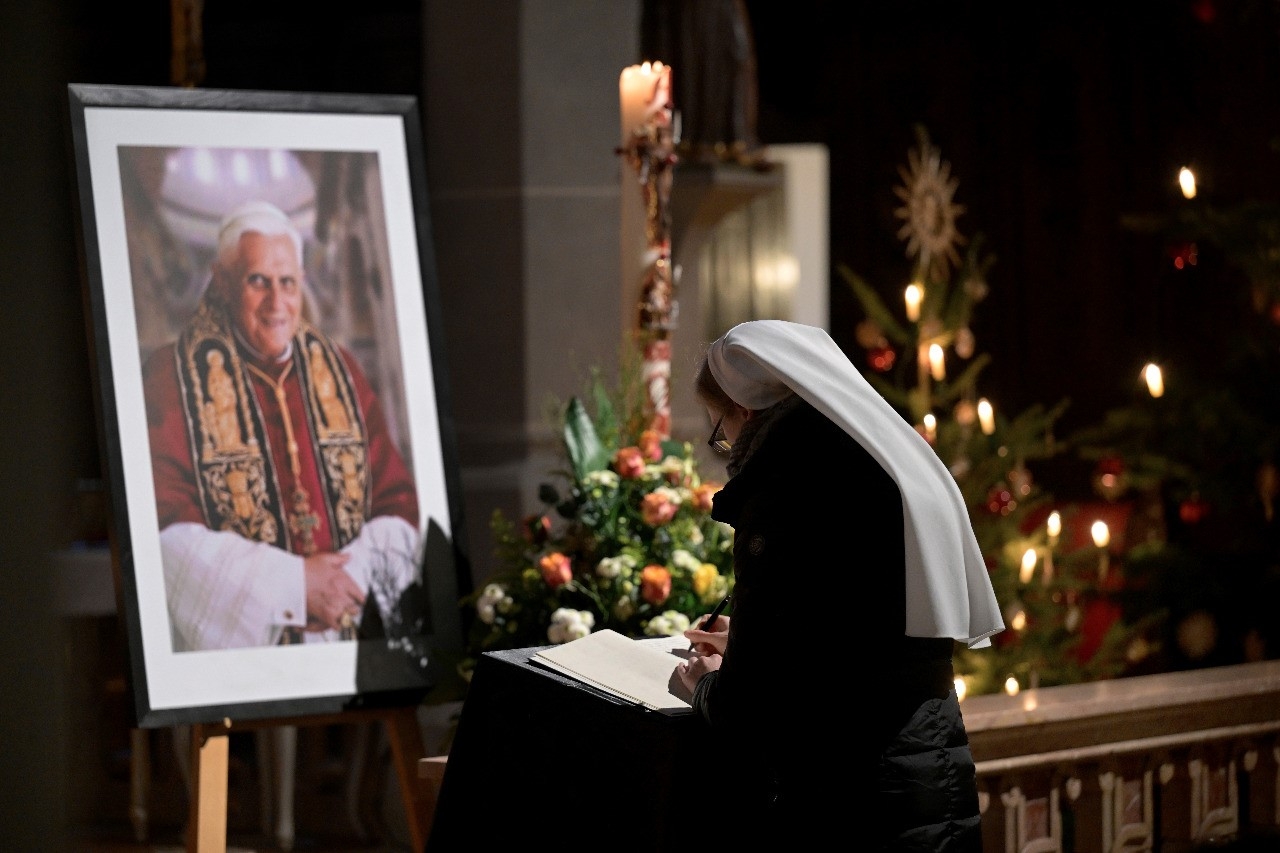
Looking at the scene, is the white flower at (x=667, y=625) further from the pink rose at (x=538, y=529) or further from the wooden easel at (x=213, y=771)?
the wooden easel at (x=213, y=771)

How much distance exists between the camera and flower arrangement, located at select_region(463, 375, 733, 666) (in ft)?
10.2

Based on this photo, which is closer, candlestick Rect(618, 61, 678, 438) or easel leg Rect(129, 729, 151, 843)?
candlestick Rect(618, 61, 678, 438)

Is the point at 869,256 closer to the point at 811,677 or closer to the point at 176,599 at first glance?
the point at 176,599

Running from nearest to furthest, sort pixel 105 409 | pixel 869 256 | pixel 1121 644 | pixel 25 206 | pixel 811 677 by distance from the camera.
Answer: pixel 25 206
pixel 811 677
pixel 105 409
pixel 1121 644
pixel 869 256

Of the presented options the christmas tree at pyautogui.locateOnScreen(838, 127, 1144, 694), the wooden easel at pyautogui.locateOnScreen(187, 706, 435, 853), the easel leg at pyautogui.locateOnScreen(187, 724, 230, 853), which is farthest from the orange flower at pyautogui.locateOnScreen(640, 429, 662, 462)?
the christmas tree at pyautogui.locateOnScreen(838, 127, 1144, 694)

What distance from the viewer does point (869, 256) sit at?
24.7ft

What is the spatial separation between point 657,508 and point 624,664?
87cm

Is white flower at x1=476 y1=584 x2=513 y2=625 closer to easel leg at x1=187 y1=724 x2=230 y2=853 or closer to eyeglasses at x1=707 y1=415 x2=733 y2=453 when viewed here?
easel leg at x1=187 y1=724 x2=230 y2=853

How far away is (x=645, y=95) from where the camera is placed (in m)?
3.34

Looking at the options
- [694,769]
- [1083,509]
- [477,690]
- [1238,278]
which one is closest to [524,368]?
[477,690]

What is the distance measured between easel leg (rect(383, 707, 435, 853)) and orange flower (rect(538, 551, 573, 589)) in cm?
50

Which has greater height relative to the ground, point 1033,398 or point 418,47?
point 418,47

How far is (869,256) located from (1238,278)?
5.52 feet

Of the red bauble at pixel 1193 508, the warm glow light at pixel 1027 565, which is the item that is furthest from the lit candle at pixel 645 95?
the red bauble at pixel 1193 508
